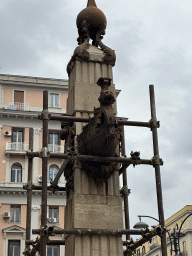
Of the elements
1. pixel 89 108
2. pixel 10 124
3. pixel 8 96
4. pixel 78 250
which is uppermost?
pixel 8 96

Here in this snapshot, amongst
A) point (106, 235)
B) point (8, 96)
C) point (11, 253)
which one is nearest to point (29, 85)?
point (8, 96)

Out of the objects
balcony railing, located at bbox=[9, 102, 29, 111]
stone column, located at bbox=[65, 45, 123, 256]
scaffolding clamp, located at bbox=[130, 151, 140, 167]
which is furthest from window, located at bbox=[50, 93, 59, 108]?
scaffolding clamp, located at bbox=[130, 151, 140, 167]

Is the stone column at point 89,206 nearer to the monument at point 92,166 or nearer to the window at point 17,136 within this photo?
the monument at point 92,166

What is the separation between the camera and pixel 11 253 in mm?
34844

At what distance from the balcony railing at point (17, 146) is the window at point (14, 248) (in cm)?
695

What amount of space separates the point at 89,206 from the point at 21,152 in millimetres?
26913

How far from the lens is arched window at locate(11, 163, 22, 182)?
3662 centimetres

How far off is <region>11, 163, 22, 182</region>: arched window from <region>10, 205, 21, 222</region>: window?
206cm

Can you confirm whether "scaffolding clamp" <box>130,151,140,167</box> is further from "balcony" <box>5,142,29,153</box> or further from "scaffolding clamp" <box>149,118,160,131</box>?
"balcony" <box>5,142,29,153</box>

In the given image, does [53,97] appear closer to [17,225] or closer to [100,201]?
[17,225]

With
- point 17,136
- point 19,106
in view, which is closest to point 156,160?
point 17,136

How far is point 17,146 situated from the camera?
37.1 m

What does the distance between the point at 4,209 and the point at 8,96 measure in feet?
30.0

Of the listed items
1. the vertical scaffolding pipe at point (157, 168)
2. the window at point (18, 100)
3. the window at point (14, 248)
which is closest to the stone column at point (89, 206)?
the vertical scaffolding pipe at point (157, 168)
